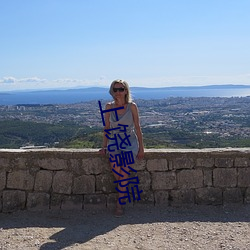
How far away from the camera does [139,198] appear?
4754 mm

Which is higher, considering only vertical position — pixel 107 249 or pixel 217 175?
pixel 217 175

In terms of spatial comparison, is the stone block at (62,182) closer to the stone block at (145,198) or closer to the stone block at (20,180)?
the stone block at (20,180)

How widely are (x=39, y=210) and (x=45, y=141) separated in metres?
30.3

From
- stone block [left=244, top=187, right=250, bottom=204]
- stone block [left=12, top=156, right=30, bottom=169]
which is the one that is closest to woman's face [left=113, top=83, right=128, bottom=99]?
stone block [left=12, top=156, right=30, bottom=169]

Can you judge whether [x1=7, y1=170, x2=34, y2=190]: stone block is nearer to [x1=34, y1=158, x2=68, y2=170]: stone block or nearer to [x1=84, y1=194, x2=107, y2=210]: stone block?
[x1=34, y1=158, x2=68, y2=170]: stone block

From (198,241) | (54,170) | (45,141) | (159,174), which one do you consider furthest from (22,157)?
(45,141)

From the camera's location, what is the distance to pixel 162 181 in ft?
15.7

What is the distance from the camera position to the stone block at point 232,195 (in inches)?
189

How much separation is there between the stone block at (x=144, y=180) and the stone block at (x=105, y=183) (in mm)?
329

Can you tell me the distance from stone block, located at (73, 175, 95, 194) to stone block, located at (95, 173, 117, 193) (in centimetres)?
7

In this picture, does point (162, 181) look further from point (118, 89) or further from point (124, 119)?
point (118, 89)

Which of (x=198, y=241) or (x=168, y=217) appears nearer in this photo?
(x=198, y=241)

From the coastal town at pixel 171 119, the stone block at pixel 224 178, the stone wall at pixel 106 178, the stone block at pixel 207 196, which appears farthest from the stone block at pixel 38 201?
the coastal town at pixel 171 119

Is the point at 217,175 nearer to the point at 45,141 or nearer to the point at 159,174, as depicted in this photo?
the point at 159,174
